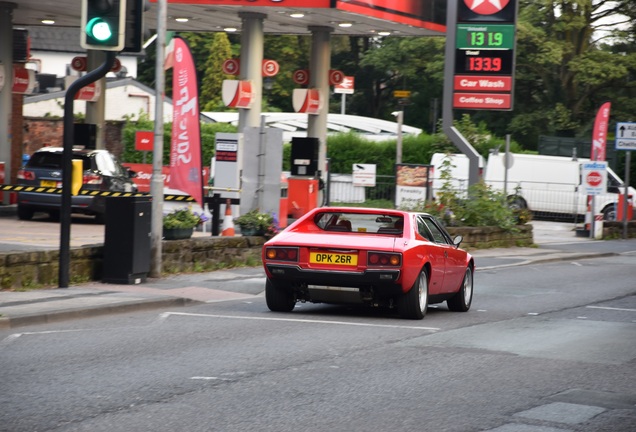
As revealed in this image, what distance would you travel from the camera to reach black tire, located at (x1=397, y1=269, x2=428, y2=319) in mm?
13789

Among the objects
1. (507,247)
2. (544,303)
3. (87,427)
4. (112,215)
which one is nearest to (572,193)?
(507,247)

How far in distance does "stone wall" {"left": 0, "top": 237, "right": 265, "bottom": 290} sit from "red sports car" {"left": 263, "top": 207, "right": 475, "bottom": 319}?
306cm

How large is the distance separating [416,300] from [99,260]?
16.0 ft

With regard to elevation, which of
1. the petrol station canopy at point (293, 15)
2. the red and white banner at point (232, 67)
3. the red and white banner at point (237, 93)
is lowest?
the red and white banner at point (237, 93)

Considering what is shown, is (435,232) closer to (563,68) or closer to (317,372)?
(317,372)

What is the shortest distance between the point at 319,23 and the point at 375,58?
33.6 metres

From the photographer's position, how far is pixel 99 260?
16.3m

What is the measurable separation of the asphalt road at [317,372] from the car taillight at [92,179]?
11982 mm

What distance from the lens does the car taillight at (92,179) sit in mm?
26453

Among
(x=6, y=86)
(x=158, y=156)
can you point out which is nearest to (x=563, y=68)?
(x=6, y=86)

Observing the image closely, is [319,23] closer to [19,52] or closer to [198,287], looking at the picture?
[19,52]

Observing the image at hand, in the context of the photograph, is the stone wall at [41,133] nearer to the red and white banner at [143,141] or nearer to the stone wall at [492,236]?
the red and white banner at [143,141]

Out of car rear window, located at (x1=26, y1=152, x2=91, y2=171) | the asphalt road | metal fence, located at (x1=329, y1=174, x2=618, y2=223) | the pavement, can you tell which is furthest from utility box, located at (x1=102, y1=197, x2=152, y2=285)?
metal fence, located at (x1=329, y1=174, x2=618, y2=223)

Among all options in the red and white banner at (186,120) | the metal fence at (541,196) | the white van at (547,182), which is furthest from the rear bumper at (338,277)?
the white van at (547,182)
